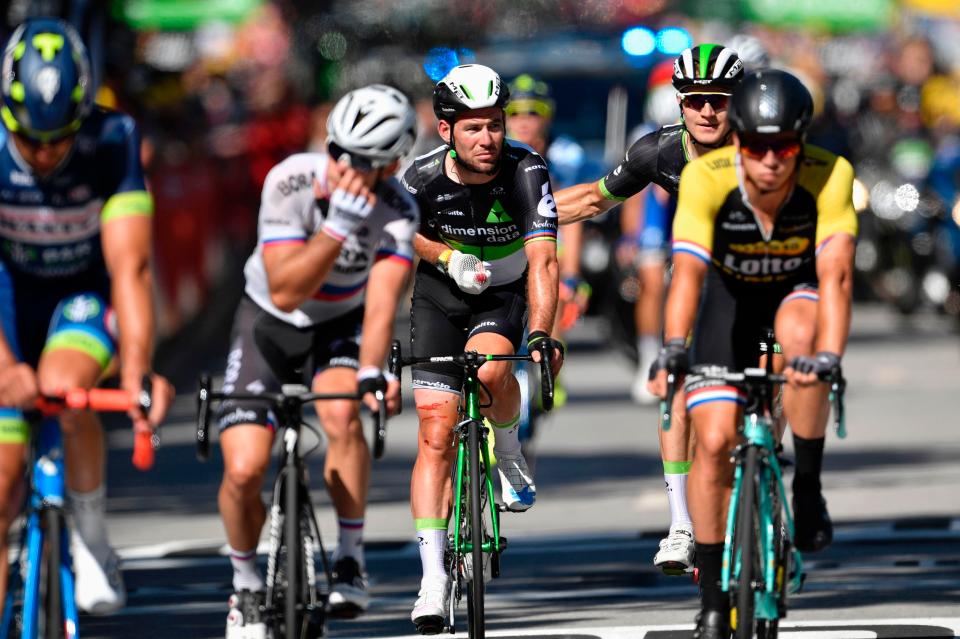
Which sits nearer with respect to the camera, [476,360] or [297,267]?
[297,267]

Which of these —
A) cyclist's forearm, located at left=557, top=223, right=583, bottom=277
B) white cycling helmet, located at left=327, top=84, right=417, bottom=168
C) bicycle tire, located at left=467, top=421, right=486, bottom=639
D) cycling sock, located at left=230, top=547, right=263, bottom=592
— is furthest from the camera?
cyclist's forearm, located at left=557, top=223, right=583, bottom=277

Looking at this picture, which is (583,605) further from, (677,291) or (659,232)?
(659,232)

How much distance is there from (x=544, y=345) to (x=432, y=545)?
0.92m

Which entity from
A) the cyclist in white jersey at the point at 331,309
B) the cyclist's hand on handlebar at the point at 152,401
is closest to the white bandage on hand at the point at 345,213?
the cyclist in white jersey at the point at 331,309

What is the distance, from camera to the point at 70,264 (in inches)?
354

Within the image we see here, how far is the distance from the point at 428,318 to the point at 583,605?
61.5 inches

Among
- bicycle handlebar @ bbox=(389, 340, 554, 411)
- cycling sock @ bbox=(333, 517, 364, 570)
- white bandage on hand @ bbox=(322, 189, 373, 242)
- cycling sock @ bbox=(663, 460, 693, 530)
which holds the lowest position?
cycling sock @ bbox=(333, 517, 364, 570)

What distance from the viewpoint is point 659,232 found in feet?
63.5

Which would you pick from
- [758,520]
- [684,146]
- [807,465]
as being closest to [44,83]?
[758,520]

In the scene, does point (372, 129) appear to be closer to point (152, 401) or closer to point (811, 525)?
point (152, 401)

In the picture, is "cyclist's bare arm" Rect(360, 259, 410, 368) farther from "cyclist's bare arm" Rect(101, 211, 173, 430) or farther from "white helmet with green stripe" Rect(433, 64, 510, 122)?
"white helmet with green stripe" Rect(433, 64, 510, 122)

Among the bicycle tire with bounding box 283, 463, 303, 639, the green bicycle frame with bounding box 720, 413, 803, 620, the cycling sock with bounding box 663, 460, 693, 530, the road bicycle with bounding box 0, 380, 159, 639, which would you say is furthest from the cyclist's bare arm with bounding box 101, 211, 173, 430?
the cycling sock with bounding box 663, 460, 693, 530

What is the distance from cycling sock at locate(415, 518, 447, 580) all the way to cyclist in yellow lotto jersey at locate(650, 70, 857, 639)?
1.23 meters

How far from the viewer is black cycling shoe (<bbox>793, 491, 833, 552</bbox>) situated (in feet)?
29.8
